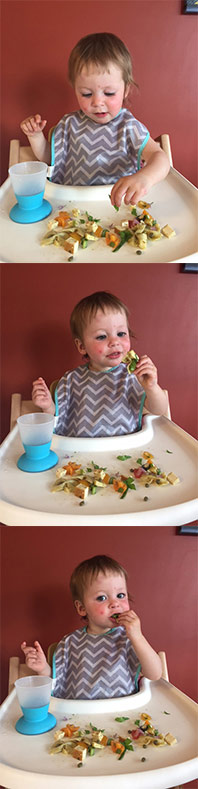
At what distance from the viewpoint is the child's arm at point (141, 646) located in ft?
5.49

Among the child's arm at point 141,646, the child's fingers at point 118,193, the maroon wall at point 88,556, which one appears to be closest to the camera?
the child's fingers at point 118,193

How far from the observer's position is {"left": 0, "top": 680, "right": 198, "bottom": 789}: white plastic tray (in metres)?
1.52

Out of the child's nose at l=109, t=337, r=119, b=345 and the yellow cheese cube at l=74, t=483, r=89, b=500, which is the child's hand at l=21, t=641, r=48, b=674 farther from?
Answer: the child's nose at l=109, t=337, r=119, b=345

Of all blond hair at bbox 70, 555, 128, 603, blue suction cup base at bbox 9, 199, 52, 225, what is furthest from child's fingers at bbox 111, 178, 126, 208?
blond hair at bbox 70, 555, 128, 603

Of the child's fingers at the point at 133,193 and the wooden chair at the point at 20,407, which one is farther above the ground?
the child's fingers at the point at 133,193

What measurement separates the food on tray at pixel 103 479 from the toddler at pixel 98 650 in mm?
256

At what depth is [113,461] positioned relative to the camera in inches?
63.4

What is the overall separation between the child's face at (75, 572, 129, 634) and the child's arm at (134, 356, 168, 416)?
26cm

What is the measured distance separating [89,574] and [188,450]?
0.27m

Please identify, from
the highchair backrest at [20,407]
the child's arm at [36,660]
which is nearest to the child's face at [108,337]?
the highchair backrest at [20,407]

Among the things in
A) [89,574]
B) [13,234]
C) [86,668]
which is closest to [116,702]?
[86,668]

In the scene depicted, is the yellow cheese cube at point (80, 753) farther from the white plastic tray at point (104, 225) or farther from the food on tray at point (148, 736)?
the white plastic tray at point (104, 225)

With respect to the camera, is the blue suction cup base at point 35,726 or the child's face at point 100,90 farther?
the blue suction cup base at point 35,726

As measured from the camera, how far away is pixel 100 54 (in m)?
1.51
